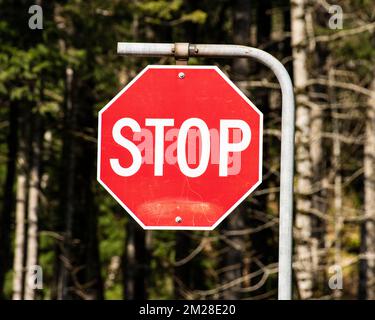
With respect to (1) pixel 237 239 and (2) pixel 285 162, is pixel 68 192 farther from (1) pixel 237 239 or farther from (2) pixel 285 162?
(2) pixel 285 162

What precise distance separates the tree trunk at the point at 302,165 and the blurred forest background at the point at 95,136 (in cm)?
2

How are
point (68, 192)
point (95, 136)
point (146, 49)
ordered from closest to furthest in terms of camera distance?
point (146, 49), point (95, 136), point (68, 192)

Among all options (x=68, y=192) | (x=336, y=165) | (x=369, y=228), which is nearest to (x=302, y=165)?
(x=336, y=165)

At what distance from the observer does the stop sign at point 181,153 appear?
433cm

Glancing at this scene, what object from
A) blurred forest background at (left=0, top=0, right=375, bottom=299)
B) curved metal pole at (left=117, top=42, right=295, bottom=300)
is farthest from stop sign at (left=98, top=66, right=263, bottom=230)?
blurred forest background at (left=0, top=0, right=375, bottom=299)

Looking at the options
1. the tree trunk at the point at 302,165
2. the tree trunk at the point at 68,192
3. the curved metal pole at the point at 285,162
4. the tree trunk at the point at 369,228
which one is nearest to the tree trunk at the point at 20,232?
the tree trunk at the point at 68,192

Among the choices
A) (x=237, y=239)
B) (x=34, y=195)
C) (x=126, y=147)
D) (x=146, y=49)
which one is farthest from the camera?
(x=34, y=195)

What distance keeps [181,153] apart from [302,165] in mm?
10795

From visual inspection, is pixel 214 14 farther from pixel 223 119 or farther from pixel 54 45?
Result: pixel 223 119

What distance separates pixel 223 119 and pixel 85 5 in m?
17.9

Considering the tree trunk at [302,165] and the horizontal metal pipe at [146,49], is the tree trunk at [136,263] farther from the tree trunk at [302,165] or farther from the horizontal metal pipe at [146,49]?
the horizontal metal pipe at [146,49]

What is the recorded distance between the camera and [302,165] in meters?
15.0

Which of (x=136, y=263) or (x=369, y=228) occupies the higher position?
(x=369, y=228)

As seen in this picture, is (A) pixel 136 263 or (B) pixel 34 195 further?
(A) pixel 136 263
